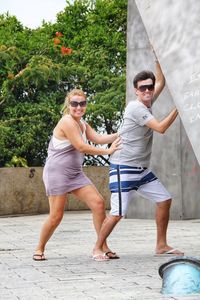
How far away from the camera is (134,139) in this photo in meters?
8.47

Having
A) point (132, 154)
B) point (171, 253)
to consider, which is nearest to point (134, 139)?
point (132, 154)

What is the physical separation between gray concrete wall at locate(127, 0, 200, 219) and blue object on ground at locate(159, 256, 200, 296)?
7.77 metres

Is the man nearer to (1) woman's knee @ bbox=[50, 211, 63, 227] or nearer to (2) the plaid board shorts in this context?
(2) the plaid board shorts

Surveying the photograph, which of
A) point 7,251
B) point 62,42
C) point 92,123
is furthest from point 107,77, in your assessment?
point 7,251

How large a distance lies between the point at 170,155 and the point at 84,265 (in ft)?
20.2

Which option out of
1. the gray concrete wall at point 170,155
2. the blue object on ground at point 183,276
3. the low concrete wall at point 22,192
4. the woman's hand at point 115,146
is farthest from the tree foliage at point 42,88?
the blue object on ground at point 183,276

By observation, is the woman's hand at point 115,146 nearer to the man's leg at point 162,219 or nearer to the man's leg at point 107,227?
the man's leg at point 107,227

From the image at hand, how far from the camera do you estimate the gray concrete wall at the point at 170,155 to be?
1402 cm

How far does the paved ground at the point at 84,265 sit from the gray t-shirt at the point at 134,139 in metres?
0.98

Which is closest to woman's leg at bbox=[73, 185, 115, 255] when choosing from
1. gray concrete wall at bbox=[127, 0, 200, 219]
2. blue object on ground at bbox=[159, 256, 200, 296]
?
blue object on ground at bbox=[159, 256, 200, 296]

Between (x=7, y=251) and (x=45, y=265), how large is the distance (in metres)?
1.53

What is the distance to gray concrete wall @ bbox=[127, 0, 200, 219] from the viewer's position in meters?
14.0

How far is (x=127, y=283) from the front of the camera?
22.7ft

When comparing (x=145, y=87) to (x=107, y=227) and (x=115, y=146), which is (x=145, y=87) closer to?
(x=115, y=146)
